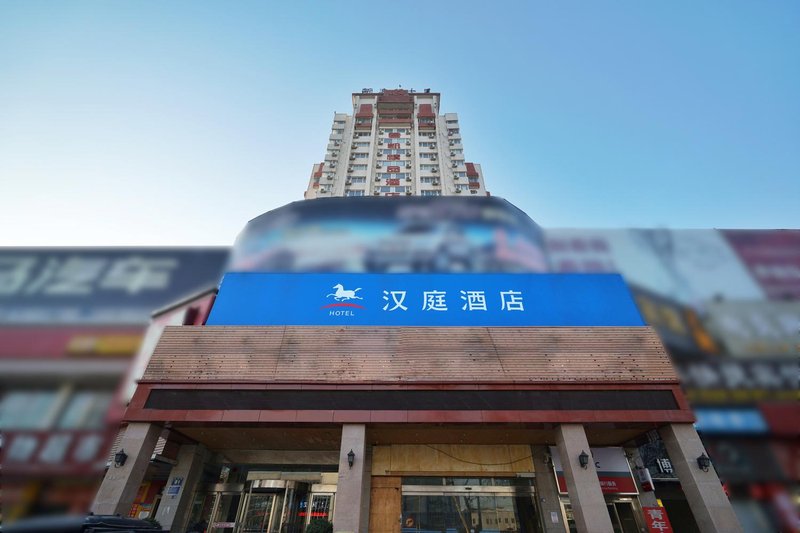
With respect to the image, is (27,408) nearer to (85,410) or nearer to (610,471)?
(85,410)

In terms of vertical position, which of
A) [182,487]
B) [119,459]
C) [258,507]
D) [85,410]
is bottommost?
[258,507]

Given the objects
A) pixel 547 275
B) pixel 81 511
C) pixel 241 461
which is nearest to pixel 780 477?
pixel 547 275

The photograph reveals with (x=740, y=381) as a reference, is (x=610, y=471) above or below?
below

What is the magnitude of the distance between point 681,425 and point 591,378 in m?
2.78

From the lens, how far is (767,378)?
30.5 feet

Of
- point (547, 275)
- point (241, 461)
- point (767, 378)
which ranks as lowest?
point (241, 461)

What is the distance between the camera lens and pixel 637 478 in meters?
12.3

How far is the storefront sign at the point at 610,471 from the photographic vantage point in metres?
11.8

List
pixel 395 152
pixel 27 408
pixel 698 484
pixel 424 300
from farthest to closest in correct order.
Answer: pixel 395 152, pixel 424 300, pixel 698 484, pixel 27 408

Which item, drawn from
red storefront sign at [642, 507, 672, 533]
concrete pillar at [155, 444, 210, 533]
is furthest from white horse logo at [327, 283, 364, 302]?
red storefront sign at [642, 507, 672, 533]

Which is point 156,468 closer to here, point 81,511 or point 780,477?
point 81,511

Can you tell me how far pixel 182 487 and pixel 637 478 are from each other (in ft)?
54.2

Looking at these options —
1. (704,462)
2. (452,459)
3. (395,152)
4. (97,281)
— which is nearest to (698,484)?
(704,462)

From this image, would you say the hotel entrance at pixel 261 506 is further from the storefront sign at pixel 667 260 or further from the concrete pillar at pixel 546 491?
the storefront sign at pixel 667 260
